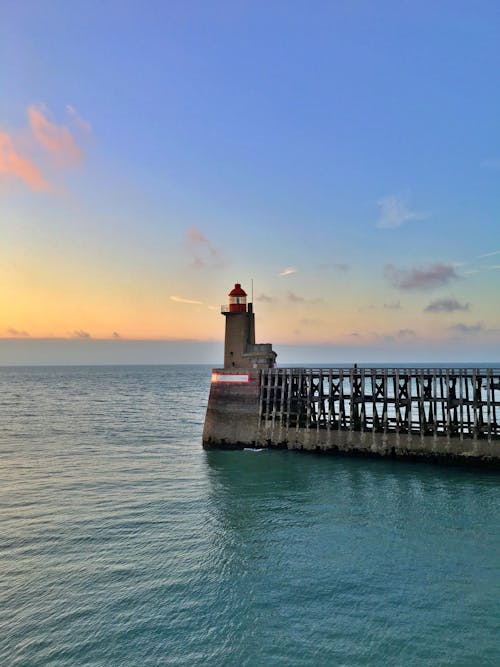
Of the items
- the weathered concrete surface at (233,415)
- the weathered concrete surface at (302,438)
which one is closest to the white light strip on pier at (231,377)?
the weathered concrete surface at (302,438)

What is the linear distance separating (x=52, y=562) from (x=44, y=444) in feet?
93.5

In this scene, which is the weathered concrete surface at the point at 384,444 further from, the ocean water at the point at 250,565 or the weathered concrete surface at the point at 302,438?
the ocean water at the point at 250,565

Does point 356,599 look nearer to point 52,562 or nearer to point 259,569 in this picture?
point 259,569

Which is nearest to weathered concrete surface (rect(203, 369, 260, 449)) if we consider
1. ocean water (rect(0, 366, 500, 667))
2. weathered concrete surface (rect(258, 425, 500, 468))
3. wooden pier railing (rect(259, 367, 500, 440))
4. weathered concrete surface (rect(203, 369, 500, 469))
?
weathered concrete surface (rect(203, 369, 500, 469))

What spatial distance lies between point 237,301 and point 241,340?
142 inches

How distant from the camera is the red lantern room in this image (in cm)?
4300

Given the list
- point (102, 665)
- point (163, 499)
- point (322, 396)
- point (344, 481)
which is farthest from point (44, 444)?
point (102, 665)

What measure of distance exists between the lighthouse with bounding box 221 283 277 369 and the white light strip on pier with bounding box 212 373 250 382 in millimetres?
1502

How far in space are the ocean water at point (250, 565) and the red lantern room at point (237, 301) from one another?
1420cm

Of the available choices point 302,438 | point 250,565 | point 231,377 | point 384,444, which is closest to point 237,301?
point 231,377

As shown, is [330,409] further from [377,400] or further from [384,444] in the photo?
[384,444]

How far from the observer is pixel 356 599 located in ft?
51.2

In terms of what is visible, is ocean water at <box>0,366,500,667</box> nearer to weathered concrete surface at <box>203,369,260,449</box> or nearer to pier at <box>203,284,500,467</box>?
pier at <box>203,284,500,467</box>

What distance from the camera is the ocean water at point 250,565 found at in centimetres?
1336
